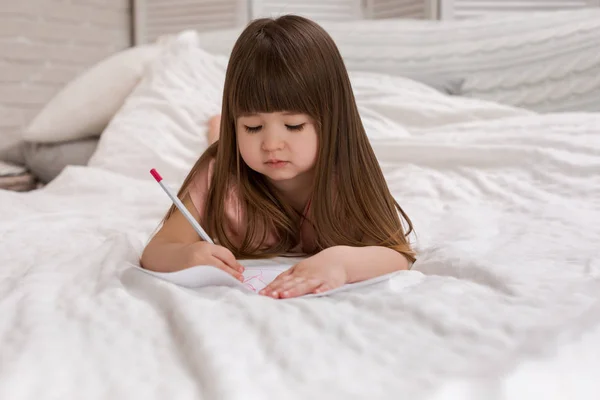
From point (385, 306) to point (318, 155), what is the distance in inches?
12.6

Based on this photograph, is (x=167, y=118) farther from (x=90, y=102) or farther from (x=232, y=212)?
(x=232, y=212)

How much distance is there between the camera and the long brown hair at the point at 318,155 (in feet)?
2.92

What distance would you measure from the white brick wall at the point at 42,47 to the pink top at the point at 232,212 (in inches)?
82.4

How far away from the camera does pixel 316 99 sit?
0.91 meters

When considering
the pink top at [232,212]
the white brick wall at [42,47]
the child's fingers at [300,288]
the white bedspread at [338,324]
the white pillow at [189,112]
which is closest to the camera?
the white bedspread at [338,324]

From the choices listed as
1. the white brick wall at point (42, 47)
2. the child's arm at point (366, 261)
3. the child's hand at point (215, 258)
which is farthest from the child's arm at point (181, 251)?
the white brick wall at point (42, 47)

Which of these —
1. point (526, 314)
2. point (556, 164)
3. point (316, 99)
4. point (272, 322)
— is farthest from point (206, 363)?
point (556, 164)

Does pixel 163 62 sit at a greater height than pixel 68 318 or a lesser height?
greater

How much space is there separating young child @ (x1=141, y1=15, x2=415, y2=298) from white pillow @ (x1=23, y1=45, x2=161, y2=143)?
102cm

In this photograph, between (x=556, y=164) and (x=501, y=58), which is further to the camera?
(x=501, y=58)

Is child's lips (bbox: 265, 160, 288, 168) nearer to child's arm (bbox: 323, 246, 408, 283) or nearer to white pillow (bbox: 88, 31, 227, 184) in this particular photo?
child's arm (bbox: 323, 246, 408, 283)

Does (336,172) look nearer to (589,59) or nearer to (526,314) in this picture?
(526,314)

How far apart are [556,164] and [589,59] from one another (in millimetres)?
646

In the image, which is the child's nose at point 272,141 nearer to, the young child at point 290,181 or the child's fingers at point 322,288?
the young child at point 290,181
